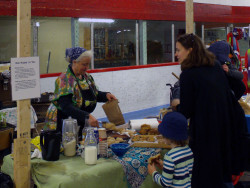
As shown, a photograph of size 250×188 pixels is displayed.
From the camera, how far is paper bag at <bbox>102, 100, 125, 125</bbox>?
147 inches

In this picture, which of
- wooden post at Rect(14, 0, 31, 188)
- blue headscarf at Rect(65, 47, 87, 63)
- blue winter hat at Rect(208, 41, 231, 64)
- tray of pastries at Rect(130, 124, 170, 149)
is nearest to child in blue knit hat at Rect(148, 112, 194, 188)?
tray of pastries at Rect(130, 124, 170, 149)

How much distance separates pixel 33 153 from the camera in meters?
3.00

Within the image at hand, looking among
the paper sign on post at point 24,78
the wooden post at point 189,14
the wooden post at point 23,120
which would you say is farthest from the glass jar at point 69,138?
the wooden post at point 189,14

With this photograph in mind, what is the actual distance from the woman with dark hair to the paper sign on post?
43.5 inches

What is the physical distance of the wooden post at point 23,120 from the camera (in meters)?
2.62

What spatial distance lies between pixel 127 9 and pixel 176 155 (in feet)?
24.4

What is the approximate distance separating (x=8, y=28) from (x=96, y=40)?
2359mm

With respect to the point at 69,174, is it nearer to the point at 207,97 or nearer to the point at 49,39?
the point at 207,97

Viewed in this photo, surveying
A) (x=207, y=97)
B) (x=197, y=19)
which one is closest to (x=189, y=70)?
(x=207, y=97)

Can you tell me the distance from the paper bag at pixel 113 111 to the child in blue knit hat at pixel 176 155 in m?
1.17

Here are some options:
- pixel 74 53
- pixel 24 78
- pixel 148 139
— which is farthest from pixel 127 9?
pixel 24 78

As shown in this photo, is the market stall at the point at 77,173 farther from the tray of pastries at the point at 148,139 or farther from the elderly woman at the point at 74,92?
the elderly woman at the point at 74,92

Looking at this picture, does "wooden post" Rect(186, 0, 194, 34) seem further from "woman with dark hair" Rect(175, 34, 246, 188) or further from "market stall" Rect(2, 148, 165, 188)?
"market stall" Rect(2, 148, 165, 188)

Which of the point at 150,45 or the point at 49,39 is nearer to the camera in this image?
the point at 49,39
